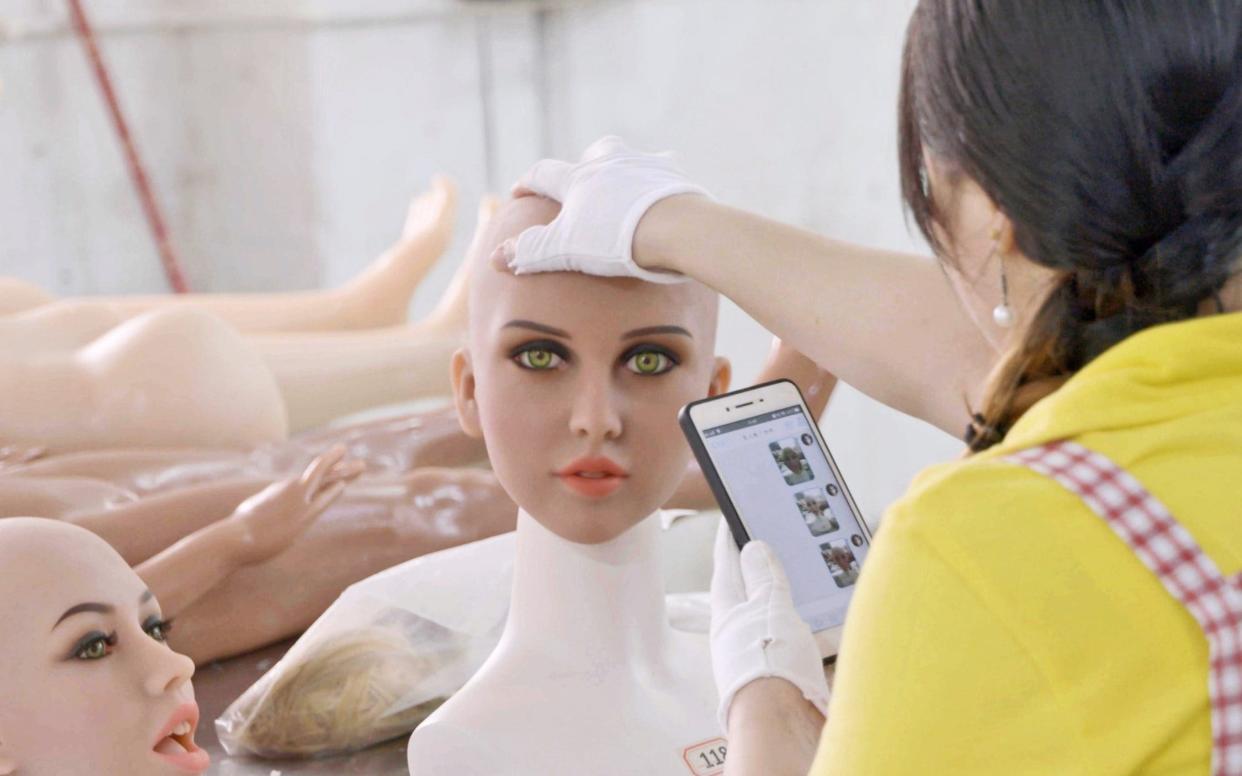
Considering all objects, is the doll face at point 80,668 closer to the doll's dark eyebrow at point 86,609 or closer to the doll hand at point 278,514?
the doll's dark eyebrow at point 86,609

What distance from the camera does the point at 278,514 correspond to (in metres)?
1.73

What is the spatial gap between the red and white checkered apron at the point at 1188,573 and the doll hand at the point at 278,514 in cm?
122

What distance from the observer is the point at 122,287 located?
442 cm

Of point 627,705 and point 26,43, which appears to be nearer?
point 627,705

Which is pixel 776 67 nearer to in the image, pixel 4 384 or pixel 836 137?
pixel 836 137

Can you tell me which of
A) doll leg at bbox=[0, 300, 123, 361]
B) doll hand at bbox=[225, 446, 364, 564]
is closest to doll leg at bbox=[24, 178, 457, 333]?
doll leg at bbox=[0, 300, 123, 361]

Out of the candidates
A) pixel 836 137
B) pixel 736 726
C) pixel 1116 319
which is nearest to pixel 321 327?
pixel 836 137

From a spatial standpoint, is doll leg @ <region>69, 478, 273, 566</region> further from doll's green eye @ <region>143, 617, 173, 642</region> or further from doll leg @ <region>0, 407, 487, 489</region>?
doll's green eye @ <region>143, 617, 173, 642</region>

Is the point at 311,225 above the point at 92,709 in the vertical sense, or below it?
below

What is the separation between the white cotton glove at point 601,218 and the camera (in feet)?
3.69

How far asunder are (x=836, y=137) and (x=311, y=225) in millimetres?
1722

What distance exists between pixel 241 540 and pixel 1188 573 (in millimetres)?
1281

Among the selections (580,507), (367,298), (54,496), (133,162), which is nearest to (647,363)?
(580,507)

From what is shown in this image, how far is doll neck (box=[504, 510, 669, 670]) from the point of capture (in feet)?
4.16
